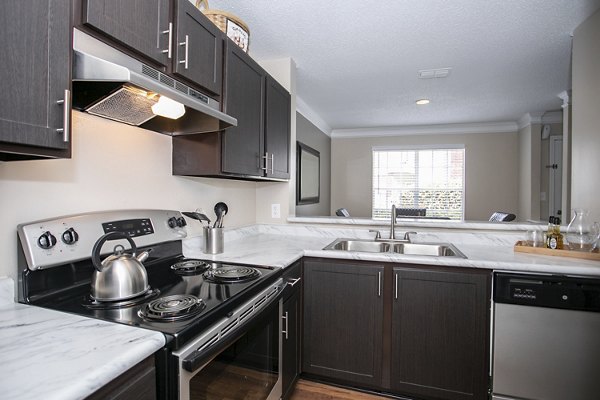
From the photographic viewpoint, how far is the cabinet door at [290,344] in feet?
5.36

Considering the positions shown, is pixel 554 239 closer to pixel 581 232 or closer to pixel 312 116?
pixel 581 232

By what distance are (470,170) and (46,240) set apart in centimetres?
571

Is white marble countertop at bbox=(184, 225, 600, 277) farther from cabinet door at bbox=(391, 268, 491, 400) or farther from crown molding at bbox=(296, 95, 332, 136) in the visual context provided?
crown molding at bbox=(296, 95, 332, 136)

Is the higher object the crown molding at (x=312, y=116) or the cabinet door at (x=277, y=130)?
the crown molding at (x=312, y=116)

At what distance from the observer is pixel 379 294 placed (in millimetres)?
1825

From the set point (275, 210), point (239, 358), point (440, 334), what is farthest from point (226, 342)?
point (275, 210)

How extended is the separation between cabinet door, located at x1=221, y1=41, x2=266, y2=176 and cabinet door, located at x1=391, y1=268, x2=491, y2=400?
3.53 feet

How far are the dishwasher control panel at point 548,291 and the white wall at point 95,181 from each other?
174 centimetres

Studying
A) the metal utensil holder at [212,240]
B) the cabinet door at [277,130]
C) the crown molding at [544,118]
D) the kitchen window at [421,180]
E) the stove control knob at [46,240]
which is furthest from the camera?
the kitchen window at [421,180]

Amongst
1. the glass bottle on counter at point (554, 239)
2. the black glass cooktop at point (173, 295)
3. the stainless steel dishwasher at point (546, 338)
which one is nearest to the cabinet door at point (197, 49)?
the black glass cooktop at point (173, 295)

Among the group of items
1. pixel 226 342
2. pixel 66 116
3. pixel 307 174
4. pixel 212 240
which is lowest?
pixel 226 342

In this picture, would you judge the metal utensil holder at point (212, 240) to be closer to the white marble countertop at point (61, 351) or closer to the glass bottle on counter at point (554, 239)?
the white marble countertop at point (61, 351)

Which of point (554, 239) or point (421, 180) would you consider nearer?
point (554, 239)

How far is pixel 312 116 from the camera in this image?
4.53 m
